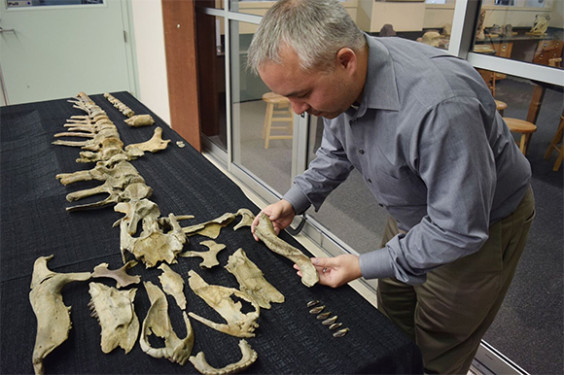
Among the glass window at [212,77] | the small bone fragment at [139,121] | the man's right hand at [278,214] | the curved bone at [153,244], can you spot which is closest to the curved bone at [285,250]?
the man's right hand at [278,214]

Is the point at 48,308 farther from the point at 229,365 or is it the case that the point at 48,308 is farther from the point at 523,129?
the point at 523,129

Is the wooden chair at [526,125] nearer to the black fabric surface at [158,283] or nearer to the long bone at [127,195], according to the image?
the black fabric surface at [158,283]

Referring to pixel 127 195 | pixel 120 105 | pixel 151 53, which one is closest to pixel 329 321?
pixel 127 195

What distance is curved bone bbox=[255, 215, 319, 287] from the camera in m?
1.26

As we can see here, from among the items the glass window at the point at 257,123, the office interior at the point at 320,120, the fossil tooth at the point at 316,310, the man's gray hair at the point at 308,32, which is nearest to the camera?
the man's gray hair at the point at 308,32

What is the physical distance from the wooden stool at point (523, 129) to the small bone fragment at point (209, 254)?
4.61ft

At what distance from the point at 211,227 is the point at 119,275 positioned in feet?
1.22

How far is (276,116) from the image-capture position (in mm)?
3498

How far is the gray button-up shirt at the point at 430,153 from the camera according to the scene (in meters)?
0.97

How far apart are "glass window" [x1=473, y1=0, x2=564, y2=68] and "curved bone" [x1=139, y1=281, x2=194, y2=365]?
1.58m

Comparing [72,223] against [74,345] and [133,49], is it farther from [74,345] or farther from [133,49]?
[133,49]

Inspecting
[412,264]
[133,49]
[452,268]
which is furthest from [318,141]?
[133,49]

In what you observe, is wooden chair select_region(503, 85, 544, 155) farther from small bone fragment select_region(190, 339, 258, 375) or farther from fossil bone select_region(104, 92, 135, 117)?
fossil bone select_region(104, 92, 135, 117)

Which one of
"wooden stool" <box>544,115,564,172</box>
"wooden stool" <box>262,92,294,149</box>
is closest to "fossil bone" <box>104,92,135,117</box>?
"wooden stool" <box>262,92,294,149</box>
